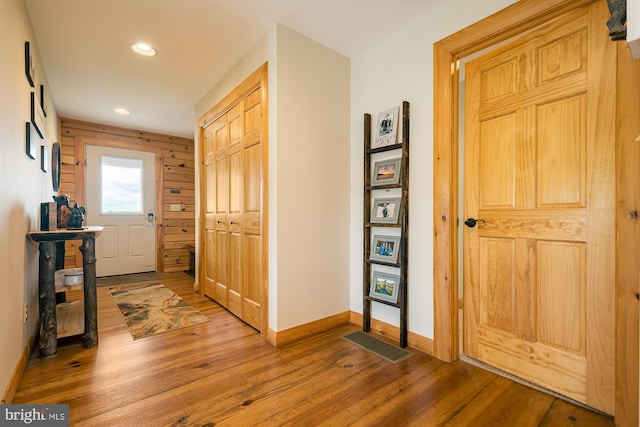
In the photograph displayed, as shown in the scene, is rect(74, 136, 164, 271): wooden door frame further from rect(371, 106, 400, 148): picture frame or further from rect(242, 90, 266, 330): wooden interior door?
rect(371, 106, 400, 148): picture frame

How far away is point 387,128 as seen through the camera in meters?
2.27

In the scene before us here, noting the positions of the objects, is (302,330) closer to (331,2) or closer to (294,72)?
(294,72)

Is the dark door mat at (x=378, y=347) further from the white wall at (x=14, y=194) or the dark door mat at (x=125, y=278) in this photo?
the dark door mat at (x=125, y=278)

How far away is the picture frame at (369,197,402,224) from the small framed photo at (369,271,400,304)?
0.42 m

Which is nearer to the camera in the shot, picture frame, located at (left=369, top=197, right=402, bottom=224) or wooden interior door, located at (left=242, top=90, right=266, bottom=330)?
picture frame, located at (left=369, top=197, right=402, bottom=224)

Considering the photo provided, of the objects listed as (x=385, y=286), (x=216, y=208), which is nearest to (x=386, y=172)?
(x=385, y=286)

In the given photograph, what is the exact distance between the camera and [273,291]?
2.21 metres

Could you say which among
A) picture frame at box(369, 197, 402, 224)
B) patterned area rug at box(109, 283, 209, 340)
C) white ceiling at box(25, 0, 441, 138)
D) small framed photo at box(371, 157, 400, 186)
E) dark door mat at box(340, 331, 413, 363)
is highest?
Result: white ceiling at box(25, 0, 441, 138)

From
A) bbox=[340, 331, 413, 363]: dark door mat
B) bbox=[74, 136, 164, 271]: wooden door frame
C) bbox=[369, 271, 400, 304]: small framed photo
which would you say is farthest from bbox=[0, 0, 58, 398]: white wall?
bbox=[74, 136, 164, 271]: wooden door frame

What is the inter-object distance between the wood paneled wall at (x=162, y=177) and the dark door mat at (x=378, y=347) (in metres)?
4.00

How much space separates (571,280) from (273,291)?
179 centimetres

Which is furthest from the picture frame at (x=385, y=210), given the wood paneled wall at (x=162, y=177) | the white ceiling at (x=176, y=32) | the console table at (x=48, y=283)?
the wood paneled wall at (x=162, y=177)

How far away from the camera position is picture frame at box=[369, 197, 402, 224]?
2191 millimetres

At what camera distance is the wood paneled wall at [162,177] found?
444 centimetres
